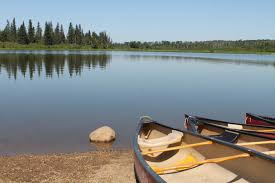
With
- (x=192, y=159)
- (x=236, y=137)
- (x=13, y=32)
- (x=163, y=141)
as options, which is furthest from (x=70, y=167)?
(x=13, y=32)

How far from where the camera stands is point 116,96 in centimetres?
2705

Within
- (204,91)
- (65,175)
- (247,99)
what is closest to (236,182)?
(65,175)

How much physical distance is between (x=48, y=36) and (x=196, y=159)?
13918 centimetres

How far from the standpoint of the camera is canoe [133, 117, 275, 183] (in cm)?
778

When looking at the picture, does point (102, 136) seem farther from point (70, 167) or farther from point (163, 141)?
point (163, 141)

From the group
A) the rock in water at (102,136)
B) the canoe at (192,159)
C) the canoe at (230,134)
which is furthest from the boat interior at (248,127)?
the rock in water at (102,136)

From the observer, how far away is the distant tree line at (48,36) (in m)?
135

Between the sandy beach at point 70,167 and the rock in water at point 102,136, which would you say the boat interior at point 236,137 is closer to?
the sandy beach at point 70,167

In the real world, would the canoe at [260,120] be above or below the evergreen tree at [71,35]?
below

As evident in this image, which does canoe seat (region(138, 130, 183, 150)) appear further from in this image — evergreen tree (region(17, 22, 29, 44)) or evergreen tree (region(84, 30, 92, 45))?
evergreen tree (region(84, 30, 92, 45))

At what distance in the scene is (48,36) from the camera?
142 m

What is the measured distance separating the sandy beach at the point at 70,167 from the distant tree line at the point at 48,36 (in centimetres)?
12982

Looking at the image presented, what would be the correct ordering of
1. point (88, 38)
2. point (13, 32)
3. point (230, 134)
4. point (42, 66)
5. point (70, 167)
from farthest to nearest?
A: point (88, 38), point (13, 32), point (42, 66), point (230, 134), point (70, 167)

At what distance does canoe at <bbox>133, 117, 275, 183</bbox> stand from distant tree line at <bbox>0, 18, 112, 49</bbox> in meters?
132
